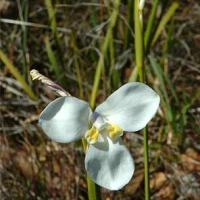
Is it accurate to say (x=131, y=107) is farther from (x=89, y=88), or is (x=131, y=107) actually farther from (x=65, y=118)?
(x=89, y=88)

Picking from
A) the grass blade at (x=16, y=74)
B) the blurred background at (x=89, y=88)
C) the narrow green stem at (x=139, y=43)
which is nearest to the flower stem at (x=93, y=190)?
the narrow green stem at (x=139, y=43)

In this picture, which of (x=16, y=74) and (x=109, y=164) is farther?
(x=16, y=74)

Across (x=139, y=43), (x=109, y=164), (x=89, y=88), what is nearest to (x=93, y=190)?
(x=109, y=164)

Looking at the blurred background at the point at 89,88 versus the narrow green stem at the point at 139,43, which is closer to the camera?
the narrow green stem at the point at 139,43

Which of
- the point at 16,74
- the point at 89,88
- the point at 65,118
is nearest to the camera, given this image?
the point at 65,118

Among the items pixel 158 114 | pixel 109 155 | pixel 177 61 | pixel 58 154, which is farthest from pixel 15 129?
pixel 109 155

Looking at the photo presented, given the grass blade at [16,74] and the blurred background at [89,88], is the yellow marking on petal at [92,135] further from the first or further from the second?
the grass blade at [16,74]

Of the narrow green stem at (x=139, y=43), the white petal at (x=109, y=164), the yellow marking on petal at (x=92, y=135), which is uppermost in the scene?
the narrow green stem at (x=139, y=43)

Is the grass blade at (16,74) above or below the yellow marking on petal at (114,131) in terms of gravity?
below
